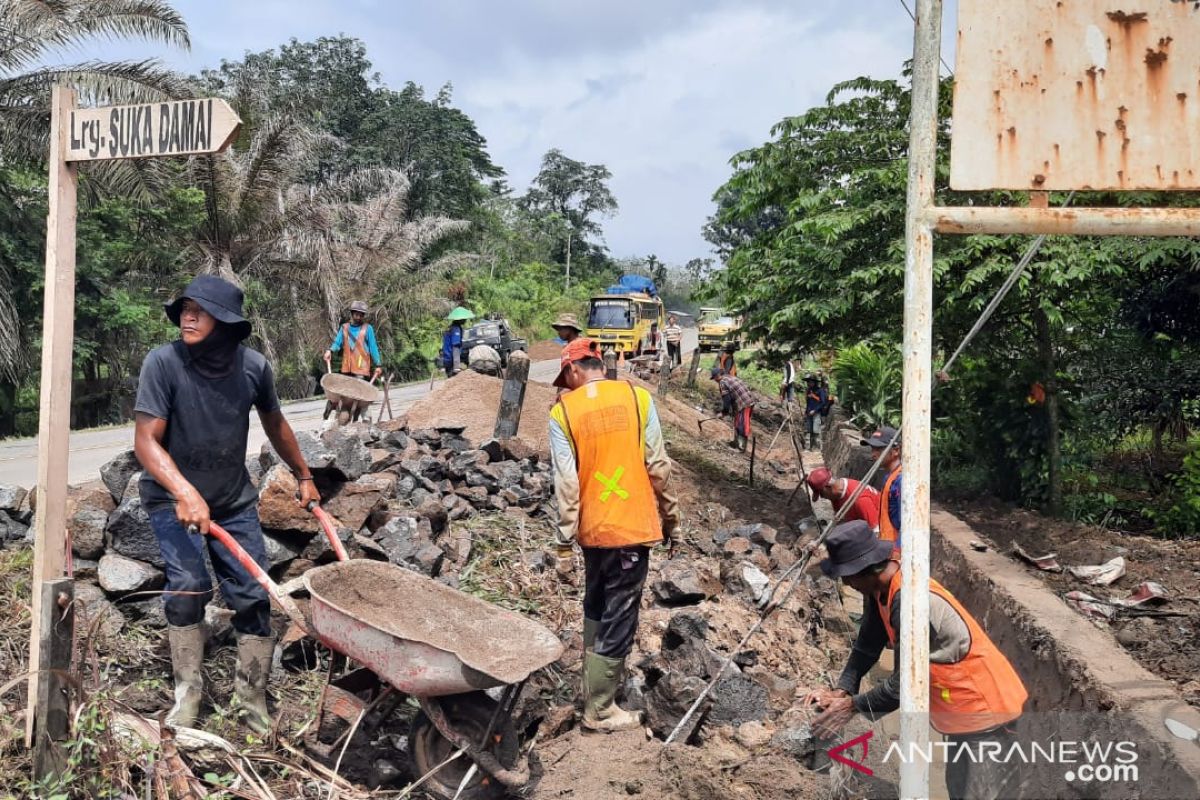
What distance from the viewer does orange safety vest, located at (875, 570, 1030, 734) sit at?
3.37 m

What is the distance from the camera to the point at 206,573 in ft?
13.1

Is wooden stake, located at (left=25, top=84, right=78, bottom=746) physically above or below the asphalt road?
above

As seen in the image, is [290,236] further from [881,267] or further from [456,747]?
[456,747]

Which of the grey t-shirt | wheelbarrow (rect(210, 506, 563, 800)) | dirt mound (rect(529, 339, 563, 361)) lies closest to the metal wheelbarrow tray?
wheelbarrow (rect(210, 506, 563, 800))

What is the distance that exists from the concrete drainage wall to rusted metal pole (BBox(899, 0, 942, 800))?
4.08 ft

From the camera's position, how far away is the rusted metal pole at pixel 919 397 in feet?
8.68

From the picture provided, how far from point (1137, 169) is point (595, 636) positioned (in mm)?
3155

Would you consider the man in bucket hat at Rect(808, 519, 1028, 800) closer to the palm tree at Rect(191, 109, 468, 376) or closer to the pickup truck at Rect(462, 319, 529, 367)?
the pickup truck at Rect(462, 319, 529, 367)

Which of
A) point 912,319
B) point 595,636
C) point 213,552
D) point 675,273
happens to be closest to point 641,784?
point 595,636

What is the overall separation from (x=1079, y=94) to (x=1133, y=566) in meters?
5.67

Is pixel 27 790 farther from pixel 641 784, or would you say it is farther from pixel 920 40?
pixel 920 40

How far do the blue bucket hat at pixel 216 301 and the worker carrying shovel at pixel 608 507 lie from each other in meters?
1.49

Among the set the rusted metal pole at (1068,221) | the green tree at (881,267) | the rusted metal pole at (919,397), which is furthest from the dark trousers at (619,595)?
the green tree at (881,267)

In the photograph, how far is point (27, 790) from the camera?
11.0ft
